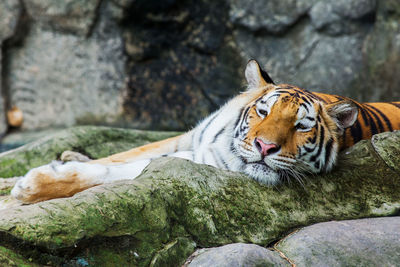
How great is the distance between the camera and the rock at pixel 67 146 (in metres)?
3.41

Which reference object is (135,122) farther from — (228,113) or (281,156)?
(281,156)

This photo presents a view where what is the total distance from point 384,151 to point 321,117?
391mm

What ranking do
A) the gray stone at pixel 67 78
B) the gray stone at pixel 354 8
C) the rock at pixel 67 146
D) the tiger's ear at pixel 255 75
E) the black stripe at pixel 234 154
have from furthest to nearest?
the gray stone at pixel 67 78
the gray stone at pixel 354 8
the rock at pixel 67 146
the tiger's ear at pixel 255 75
the black stripe at pixel 234 154

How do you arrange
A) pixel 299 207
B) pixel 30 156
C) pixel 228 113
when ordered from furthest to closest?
1. pixel 30 156
2. pixel 228 113
3. pixel 299 207

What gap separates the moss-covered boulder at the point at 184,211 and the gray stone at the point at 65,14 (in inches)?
163

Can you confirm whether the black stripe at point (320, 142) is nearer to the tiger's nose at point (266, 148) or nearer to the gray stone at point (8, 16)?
the tiger's nose at point (266, 148)

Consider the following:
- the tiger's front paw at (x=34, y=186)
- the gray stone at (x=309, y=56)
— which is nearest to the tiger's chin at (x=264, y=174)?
the tiger's front paw at (x=34, y=186)

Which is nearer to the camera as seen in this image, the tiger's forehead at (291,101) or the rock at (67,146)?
the tiger's forehead at (291,101)

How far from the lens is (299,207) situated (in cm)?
221

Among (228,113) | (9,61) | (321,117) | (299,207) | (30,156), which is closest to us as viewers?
(299,207)

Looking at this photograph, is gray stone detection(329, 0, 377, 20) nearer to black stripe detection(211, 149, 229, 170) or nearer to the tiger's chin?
black stripe detection(211, 149, 229, 170)

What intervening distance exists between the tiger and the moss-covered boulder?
12 cm

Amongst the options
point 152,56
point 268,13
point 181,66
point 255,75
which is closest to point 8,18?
point 152,56

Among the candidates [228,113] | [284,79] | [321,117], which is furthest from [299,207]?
[284,79]
